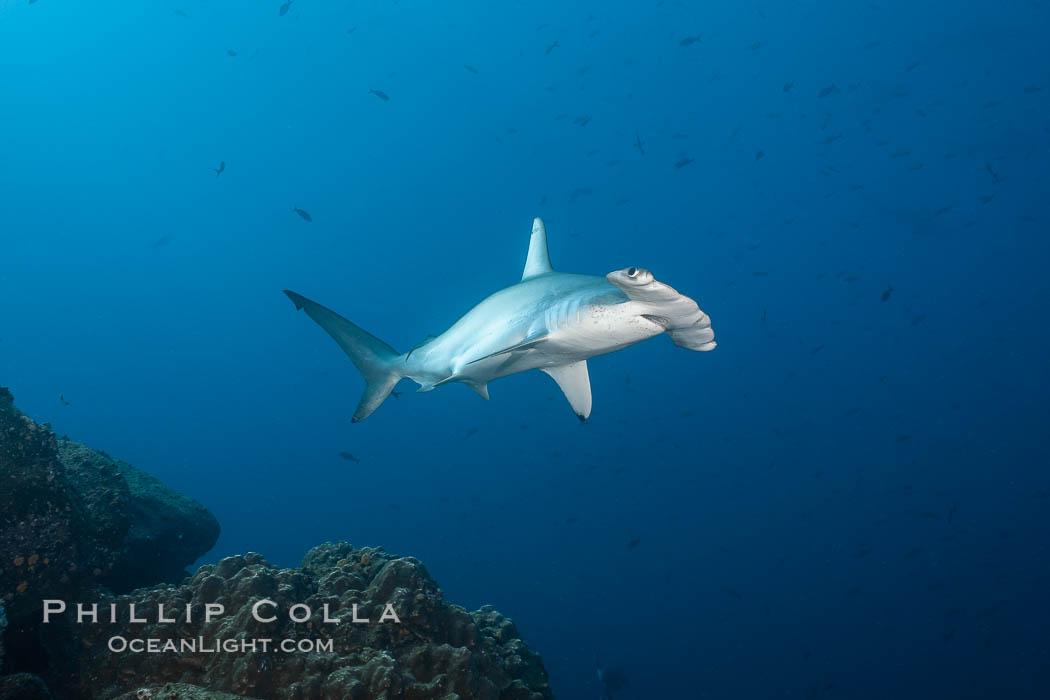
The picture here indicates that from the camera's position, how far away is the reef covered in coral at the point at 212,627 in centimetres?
319

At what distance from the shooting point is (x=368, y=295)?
2325 inches

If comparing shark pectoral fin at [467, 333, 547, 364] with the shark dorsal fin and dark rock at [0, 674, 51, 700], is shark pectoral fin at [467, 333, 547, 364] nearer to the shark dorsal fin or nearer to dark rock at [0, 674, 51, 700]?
the shark dorsal fin

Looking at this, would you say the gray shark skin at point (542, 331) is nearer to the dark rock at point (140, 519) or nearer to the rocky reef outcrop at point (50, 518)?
the rocky reef outcrop at point (50, 518)

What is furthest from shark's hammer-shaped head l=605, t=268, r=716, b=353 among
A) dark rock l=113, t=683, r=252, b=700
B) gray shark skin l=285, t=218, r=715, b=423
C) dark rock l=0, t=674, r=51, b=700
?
dark rock l=0, t=674, r=51, b=700

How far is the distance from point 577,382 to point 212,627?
12.7 ft

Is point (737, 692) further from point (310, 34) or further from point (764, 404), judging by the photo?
point (310, 34)

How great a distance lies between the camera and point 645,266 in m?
→ 50.6

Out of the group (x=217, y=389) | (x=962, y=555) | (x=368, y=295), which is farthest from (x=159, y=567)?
(x=962, y=555)

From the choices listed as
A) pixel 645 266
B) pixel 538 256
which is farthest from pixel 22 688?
pixel 645 266

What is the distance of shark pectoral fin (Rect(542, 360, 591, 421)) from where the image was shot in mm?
5570

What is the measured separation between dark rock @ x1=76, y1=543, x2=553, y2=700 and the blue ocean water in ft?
113

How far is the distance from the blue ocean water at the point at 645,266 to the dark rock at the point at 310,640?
34.6 m

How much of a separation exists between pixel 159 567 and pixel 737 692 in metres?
31.6

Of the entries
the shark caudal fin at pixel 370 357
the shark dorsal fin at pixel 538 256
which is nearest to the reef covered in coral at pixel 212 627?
the shark caudal fin at pixel 370 357
